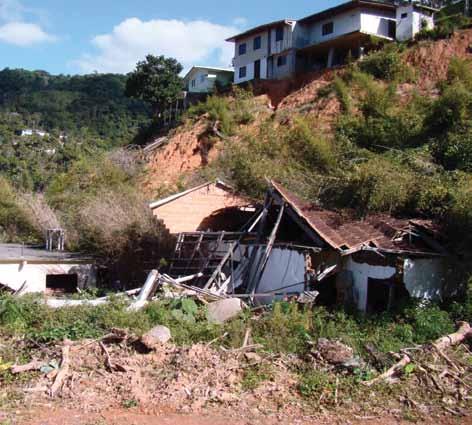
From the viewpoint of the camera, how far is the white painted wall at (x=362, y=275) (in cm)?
1301

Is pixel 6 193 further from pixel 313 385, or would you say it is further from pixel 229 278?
pixel 313 385

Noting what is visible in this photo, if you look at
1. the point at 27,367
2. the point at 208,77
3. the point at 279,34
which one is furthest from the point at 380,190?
the point at 208,77

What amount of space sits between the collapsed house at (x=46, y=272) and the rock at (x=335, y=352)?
10764mm

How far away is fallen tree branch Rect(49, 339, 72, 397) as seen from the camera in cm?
945

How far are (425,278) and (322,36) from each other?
2802cm

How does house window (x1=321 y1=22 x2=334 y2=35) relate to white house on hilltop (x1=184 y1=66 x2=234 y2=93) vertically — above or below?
above

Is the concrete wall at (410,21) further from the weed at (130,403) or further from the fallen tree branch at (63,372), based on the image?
the weed at (130,403)

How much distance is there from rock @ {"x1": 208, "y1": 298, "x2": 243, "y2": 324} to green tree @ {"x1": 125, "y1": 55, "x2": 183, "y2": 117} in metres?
29.8

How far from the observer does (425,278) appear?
514 inches

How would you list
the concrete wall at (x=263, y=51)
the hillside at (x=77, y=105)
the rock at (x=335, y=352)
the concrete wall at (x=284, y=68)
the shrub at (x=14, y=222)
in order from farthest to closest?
the hillside at (x=77, y=105)
the concrete wall at (x=263, y=51)
the concrete wall at (x=284, y=68)
the shrub at (x=14, y=222)
the rock at (x=335, y=352)

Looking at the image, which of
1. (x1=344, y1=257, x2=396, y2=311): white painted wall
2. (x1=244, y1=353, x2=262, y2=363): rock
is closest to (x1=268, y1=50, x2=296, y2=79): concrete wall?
(x1=344, y1=257, x2=396, y2=311): white painted wall

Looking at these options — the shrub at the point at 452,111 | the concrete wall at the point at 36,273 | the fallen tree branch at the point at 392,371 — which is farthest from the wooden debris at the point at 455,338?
the concrete wall at the point at 36,273

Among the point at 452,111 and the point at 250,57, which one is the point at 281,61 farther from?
the point at 452,111

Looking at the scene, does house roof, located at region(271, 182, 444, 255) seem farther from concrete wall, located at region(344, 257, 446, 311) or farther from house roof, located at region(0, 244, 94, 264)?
house roof, located at region(0, 244, 94, 264)
